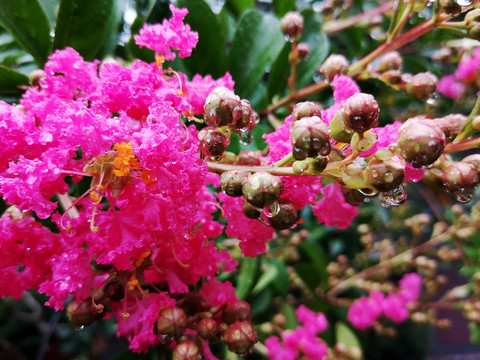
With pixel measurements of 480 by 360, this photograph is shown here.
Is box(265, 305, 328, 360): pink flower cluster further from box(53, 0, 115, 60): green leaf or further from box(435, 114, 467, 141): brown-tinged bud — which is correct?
box(53, 0, 115, 60): green leaf

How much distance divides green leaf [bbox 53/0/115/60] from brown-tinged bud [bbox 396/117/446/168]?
849 millimetres

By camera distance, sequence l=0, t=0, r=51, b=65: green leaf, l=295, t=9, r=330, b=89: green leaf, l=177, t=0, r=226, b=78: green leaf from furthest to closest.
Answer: l=295, t=9, r=330, b=89: green leaf → l=177, t=0, r=226, b=78: green leaf → l=0, t=0, r=51, b=65: green leaf

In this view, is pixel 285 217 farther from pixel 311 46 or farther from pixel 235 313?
pixel 311 46

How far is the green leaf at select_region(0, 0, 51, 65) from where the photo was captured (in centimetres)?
99

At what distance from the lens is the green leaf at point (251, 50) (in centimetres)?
127

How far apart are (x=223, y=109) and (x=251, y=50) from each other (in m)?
0.65

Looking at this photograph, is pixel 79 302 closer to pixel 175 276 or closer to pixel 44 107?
pixel 175 276

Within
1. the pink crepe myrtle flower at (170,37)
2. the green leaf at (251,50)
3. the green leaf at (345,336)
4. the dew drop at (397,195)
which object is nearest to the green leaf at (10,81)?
the pink crepe myrtle flower at (170,37)

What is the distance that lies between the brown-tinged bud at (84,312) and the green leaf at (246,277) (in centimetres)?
70

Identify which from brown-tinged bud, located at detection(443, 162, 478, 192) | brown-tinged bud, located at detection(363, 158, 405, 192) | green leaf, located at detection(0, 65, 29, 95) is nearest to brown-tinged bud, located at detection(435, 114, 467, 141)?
brown-tinged bud, located at detection(443, 162, 478, 192)

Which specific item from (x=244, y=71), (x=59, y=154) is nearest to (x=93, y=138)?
(x=59, y=154)

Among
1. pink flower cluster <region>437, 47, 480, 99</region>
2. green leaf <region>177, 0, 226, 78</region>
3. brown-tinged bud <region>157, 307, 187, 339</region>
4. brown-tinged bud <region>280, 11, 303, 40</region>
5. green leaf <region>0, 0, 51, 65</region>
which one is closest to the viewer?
brown-tinged bud <region>157, 307, 187, 339</region>

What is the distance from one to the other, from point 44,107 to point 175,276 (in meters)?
0.43

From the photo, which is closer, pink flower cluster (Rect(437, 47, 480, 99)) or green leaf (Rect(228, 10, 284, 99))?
green leaf (Rect(228, 10, 284, 99))
